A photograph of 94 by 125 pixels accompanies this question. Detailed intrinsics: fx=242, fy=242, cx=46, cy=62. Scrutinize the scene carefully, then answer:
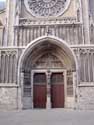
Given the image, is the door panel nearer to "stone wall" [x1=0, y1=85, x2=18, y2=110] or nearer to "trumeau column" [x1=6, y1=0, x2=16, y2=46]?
"stone wall" [x1=0, y1=85, x2=18, y2=110]

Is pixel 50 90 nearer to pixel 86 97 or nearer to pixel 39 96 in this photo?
pixel 39 96

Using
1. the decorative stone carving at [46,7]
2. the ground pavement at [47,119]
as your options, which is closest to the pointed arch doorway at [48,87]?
the decorative stone carving at [46,7]

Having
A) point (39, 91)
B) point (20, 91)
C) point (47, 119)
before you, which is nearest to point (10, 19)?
point (20, 91)

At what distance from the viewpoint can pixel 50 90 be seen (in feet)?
52.3

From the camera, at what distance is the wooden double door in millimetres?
15984

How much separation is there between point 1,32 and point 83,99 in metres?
6.86

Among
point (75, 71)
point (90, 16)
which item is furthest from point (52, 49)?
point (90, 16)

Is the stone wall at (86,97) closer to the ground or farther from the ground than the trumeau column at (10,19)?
closer to the ground

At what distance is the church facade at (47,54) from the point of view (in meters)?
15.0

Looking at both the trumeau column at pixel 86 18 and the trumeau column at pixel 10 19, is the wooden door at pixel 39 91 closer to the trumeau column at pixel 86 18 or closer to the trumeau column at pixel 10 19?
the trumeau column at pixel 10 19

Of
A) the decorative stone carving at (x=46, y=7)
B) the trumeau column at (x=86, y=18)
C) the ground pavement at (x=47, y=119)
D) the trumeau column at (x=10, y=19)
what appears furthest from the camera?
the decorative stone carving at (x=46, y=7)

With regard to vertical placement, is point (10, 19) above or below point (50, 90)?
above

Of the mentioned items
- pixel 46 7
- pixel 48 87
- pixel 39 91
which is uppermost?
pixel 46 7

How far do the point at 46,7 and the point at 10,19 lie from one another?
2.64m
